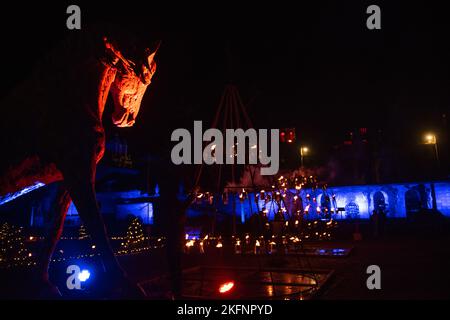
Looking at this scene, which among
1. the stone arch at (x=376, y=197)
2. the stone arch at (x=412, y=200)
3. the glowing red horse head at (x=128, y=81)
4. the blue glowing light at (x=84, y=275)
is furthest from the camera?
the stone arch at (x=376, y=197)

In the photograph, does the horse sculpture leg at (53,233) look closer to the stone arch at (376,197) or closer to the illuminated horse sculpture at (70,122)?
the illuminated horse sculpture at (70,122)

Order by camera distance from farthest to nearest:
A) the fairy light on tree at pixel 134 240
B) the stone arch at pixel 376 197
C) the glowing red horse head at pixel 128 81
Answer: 1. the stone arch at pixel 376 197
2. the fairy light on tree at pixel 134 240
3. the glowing red horse head at pixel 128 81

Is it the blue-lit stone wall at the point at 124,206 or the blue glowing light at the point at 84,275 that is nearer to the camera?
the blue glowing light at the point at 84,275

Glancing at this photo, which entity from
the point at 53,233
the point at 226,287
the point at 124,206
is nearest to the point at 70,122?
the point at 53,233

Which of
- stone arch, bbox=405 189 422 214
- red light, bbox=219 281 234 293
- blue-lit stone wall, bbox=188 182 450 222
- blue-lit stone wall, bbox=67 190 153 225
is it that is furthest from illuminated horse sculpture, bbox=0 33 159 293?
stone arch, bbox=405 189 422 214

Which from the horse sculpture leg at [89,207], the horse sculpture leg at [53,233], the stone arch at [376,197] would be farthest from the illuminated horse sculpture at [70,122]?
the stone arch at [376,197]

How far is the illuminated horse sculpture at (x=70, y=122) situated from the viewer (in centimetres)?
312

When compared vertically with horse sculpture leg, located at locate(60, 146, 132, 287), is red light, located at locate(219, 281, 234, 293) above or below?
below

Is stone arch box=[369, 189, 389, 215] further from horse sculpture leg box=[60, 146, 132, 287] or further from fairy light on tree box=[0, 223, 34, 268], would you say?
horse sculpture leg box=[60, 146, 132, 287]

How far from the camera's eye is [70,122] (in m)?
3.22

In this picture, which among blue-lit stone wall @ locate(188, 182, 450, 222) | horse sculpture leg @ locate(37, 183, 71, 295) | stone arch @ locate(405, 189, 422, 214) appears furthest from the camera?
stone arch @ locate(405, 189, 422, 214)

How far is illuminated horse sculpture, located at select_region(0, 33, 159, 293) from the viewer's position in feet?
10.2

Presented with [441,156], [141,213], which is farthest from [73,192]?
[441,156]
